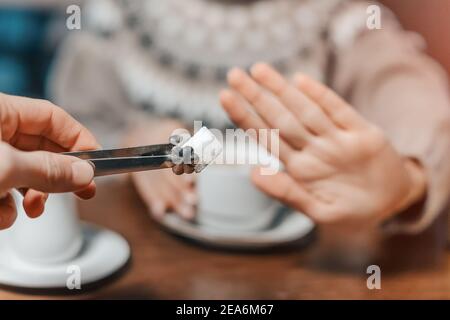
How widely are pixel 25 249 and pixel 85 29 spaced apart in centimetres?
34

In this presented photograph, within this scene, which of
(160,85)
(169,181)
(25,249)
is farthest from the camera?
(160,85)

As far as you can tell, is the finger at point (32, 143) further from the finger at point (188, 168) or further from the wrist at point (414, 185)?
the wrist at point (414, 185)

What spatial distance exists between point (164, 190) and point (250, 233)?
72 mm

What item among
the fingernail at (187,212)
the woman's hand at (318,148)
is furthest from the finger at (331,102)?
the fingernail at (187,212)

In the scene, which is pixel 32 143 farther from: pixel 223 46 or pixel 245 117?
pixel 223 46

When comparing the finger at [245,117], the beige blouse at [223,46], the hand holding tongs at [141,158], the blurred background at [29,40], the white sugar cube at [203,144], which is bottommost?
the hand holding tongs at [141,158]

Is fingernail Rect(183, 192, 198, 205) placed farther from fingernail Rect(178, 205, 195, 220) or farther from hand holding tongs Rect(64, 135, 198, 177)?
hand holding tongs Rect(64, 135, 198, 177)

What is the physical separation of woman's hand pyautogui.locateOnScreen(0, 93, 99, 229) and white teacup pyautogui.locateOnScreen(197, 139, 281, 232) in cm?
9

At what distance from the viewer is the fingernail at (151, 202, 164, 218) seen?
34cm

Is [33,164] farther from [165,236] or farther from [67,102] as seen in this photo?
[67,102]

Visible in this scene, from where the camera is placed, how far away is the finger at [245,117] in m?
0.31

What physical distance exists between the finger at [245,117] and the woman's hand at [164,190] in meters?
0.05

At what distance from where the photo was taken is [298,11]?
0.52 metres

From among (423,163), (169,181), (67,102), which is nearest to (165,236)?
(169,181)
